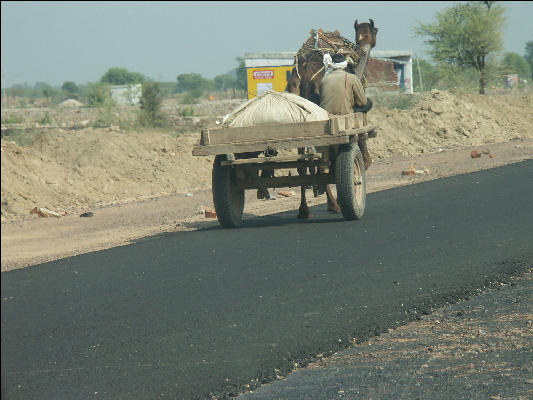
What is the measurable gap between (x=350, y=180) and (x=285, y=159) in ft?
3.16

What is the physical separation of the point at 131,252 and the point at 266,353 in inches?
190

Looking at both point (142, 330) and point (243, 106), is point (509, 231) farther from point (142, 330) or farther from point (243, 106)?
point (142, 330)

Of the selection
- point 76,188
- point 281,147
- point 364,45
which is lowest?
point 76,188

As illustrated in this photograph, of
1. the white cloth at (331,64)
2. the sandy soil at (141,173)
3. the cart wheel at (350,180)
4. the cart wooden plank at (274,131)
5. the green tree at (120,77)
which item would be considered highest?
the green tree at (120,77)

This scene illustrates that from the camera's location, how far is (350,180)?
1085 centimetres

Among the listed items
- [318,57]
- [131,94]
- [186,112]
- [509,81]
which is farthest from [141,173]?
[509,81]

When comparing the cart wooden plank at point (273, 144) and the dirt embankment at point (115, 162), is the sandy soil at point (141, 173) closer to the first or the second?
the dirt embankment at point (115, 162)

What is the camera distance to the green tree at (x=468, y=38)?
47.0 m

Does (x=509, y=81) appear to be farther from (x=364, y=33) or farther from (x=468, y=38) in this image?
(x=364, y=33)

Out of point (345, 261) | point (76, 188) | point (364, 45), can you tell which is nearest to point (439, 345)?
point (345, 261)

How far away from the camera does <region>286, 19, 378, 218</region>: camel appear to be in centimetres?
1207

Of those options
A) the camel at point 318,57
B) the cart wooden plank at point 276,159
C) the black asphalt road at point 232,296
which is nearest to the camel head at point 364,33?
the camel at point 318,57

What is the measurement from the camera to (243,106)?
11.2m

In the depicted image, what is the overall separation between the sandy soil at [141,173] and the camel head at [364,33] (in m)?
3.37
